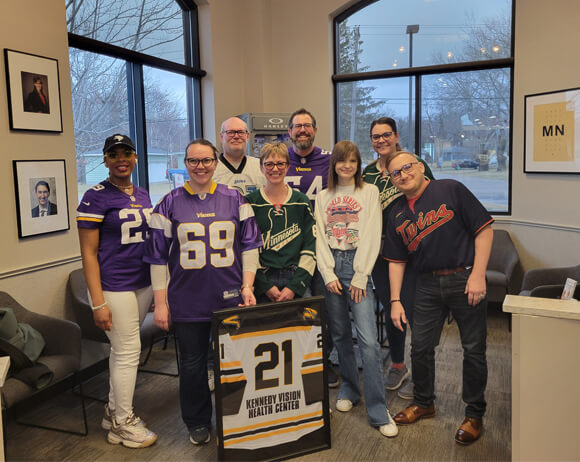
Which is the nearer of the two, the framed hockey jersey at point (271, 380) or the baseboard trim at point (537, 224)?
the framed hockey jersey at point (271, 380)

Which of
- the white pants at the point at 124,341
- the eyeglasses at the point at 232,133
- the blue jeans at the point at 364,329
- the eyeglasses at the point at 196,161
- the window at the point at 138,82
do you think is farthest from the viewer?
the window at the point at 138,82

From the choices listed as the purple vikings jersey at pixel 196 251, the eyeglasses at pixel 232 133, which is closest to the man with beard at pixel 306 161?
the eyeglasses at pixel 232 133

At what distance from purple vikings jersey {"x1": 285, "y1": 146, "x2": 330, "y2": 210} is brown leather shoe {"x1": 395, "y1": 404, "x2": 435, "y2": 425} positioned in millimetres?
1320

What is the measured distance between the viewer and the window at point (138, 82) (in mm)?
4035

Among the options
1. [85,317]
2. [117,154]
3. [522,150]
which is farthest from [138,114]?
[522,150]

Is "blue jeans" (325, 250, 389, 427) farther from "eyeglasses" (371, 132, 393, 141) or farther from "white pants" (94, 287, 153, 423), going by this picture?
"white pants" (94, 287, 153, 423)

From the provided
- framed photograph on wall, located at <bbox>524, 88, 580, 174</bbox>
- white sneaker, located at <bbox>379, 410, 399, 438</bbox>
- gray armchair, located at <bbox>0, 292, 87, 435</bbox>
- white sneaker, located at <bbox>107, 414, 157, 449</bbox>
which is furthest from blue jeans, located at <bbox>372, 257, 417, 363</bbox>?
framed photograph on wall, located at <bbox>524, 88, 580, 174</bbox>

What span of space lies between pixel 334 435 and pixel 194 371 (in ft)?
2.70

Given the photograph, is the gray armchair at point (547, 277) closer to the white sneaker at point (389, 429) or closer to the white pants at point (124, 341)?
the white sneaker at point (389, 429)

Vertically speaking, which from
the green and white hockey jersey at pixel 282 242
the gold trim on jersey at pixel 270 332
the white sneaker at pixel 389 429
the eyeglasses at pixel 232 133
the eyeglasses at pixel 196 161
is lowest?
the white sneaker at pixel 389 429

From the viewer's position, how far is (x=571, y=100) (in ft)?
14.9

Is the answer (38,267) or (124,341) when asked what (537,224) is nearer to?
(124,341)

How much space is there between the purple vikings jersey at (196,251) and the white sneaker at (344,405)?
94 centimetres

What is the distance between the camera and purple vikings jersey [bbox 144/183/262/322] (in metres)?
2.47
